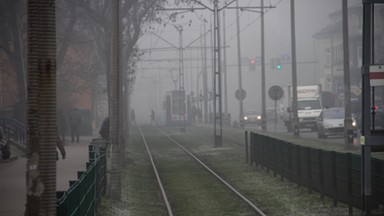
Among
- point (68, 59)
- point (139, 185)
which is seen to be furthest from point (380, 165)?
point (68, 59)

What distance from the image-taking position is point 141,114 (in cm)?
17875

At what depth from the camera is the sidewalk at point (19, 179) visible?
1596cm

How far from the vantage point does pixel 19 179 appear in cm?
2228

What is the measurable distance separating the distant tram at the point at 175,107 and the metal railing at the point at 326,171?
159 ft

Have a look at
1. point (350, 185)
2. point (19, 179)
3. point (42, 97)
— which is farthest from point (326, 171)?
point (42, 97)

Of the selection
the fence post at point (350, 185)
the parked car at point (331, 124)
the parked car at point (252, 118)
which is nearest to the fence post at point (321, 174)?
the fence post at point (350, 185)

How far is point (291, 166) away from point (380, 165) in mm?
7242

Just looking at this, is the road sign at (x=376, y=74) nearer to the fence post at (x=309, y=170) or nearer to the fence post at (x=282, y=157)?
the fence post at (x=309, y=170)

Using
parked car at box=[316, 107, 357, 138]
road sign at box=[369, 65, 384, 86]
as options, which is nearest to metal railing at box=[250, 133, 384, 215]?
road sign at box=[369, 65, 384, 86]

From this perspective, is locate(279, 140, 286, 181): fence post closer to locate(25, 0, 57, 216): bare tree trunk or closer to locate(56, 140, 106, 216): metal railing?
locate(56, 140, 106, 216): metal railing

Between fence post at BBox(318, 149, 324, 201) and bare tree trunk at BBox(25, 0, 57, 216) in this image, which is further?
fence post at BBox(318, 149, 324, 201)

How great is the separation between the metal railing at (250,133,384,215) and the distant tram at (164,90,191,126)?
48.5 meters

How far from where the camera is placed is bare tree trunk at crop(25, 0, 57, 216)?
885 cm

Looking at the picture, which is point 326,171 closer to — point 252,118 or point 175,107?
point 252,118
